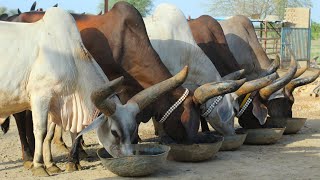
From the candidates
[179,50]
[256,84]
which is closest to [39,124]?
[179,50]

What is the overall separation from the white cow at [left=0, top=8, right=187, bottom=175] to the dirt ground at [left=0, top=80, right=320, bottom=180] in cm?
52

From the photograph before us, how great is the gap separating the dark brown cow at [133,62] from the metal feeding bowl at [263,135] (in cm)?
159

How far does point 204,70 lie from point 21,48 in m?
2.90

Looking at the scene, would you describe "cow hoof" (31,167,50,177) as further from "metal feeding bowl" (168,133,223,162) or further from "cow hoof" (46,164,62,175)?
"metal feeding bowl" (168,133,223,162)

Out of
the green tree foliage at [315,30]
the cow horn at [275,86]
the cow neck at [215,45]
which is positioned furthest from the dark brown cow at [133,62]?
the green tree foliage at [315,30]

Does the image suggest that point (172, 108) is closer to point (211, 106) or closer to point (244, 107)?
point (211, 106)

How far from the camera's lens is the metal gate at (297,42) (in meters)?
23.3

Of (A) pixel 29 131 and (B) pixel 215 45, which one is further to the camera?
(B) pixel 215 45

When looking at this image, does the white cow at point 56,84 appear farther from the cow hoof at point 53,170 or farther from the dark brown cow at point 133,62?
the dark brown cow at point 133,62

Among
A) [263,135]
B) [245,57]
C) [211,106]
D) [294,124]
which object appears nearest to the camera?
[211,106]

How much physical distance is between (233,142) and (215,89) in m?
1.21

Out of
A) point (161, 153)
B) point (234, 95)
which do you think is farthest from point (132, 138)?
point (234, 95)

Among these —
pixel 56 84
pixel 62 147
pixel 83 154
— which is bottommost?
pixel 62 147

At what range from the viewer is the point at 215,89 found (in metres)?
6.60
